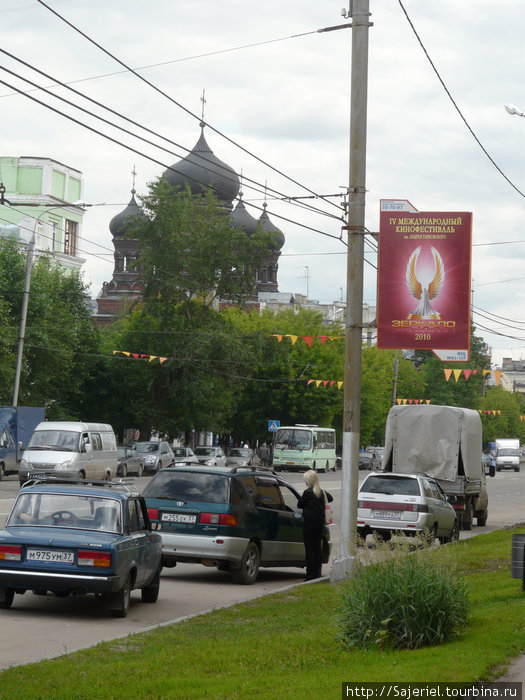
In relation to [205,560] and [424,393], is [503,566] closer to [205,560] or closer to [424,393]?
[205,560]

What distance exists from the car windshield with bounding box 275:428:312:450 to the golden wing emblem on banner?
5339 centimetres

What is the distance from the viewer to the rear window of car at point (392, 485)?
902 inches

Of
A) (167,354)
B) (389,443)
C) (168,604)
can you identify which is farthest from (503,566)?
(167,354)

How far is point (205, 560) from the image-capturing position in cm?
1568

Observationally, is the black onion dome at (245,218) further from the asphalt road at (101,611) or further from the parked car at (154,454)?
the asphalt road at (101,611)

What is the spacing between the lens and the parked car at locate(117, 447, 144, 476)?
167 ft

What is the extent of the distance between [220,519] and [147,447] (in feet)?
137

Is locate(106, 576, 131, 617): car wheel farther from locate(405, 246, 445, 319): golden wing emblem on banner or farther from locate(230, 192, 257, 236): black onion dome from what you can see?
Answer: locate(230, 192, 257, 236): black onion dome

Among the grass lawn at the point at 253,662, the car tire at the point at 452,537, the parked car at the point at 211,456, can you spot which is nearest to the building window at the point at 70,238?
the parked car at the point at 211,456

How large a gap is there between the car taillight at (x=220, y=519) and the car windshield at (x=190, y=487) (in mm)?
229

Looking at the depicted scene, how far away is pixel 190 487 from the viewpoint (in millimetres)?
16281

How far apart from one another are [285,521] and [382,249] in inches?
168

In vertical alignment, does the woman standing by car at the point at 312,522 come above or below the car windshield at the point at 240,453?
below

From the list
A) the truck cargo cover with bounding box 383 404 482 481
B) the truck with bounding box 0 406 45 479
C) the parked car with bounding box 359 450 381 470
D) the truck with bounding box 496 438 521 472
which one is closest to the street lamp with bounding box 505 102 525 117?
the truck cargo cover with bounding box 383 404 482 481
